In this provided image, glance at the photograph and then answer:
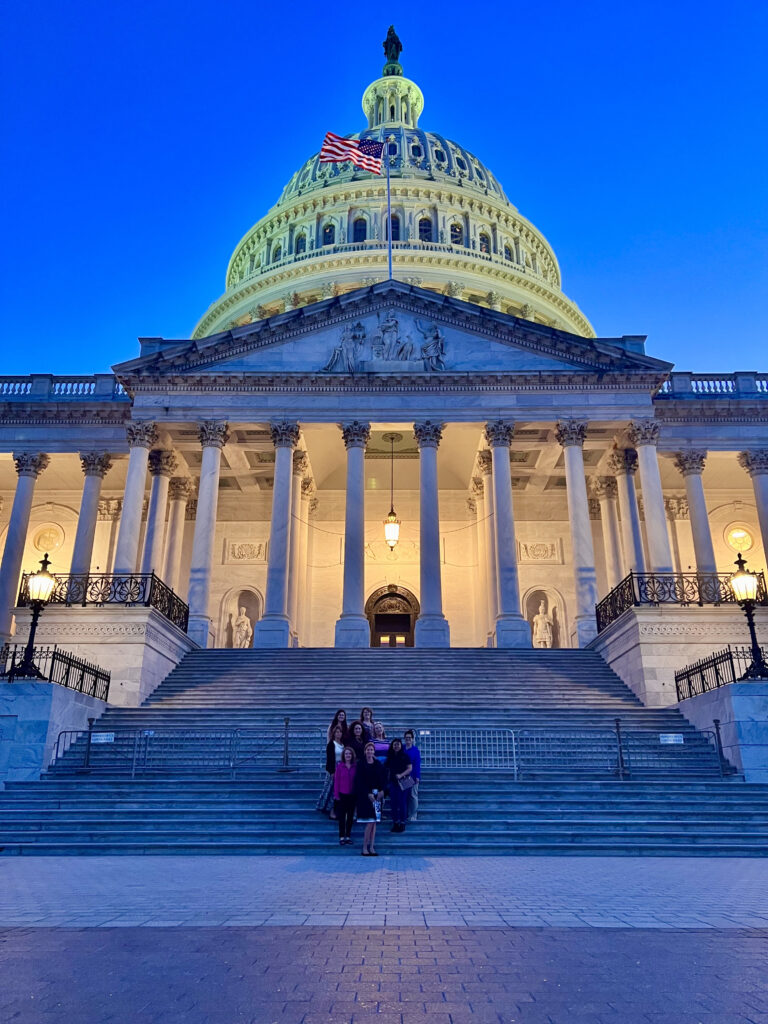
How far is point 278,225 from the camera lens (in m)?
61.7

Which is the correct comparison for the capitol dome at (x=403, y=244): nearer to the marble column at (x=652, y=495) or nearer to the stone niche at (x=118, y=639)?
the marble column at (x=652, y=495)

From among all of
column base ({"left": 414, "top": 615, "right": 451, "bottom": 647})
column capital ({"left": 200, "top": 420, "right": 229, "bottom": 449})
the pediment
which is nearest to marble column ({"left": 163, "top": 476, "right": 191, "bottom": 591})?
column capital ({"left": 200, "top": 420, "right": 229, "bottom": 449})

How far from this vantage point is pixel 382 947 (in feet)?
21.0

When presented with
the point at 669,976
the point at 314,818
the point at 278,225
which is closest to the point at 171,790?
the point at 314,818

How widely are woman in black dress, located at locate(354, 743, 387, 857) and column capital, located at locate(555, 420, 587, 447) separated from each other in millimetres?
20703

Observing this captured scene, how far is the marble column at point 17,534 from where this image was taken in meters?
31.8

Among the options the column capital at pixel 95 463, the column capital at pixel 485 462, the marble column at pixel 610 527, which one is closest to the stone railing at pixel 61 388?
the column capital at pixel 95 463

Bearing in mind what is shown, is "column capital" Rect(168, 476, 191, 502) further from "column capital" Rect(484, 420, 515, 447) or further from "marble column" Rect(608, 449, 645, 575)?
"marble column" Rect(608, 449, 645, 575)

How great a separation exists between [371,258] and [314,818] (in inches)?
1770

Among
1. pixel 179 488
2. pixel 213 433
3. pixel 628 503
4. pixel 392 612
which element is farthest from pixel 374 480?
pixel 628 503

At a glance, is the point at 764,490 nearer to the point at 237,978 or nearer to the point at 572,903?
the point at 572,903

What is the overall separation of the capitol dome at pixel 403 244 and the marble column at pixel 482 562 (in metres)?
20.1

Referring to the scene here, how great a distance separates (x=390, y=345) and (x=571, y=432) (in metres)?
8.00

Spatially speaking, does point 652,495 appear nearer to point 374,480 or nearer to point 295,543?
point 295,543
